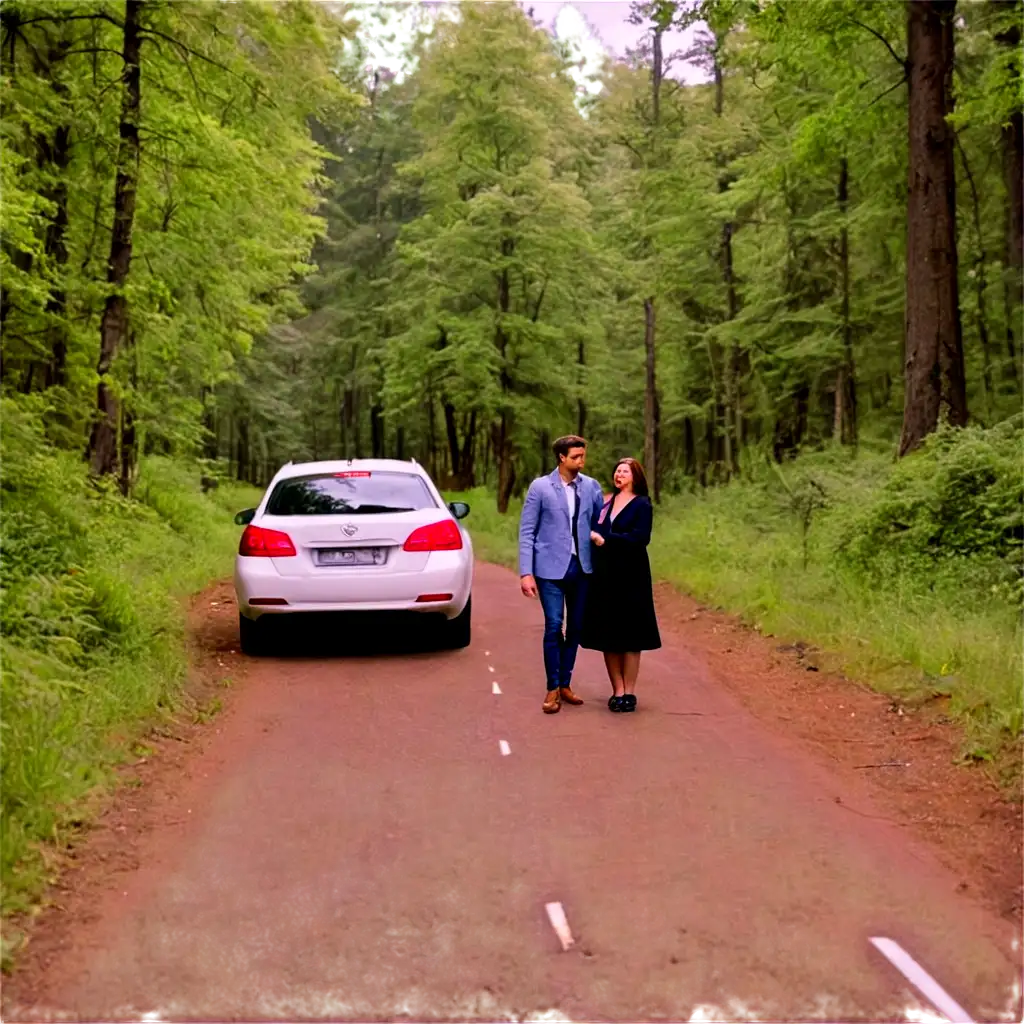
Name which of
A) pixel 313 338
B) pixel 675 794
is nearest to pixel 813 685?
pixel 675 794

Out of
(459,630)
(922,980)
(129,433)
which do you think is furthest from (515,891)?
(129,433)

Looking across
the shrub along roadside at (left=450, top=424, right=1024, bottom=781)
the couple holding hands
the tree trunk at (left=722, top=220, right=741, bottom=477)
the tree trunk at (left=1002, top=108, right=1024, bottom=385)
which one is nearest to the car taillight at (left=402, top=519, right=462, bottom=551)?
the couple holding hands

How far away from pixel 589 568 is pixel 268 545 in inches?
124

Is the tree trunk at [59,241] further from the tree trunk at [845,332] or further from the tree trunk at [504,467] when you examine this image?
the tree trunk at [504,467]

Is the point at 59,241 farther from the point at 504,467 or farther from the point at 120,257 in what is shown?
the point at 504,467

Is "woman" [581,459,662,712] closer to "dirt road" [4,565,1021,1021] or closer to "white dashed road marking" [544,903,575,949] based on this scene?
"dirt road" [4,565,1021,1021]

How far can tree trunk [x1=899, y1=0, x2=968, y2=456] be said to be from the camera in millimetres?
12758

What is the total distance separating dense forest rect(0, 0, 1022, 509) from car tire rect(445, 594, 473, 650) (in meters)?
6.00

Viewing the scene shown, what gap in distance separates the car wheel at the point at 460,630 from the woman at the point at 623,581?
259cm

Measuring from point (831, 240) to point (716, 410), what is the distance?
9745 mm

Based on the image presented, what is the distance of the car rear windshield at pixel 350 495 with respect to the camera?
9367mm

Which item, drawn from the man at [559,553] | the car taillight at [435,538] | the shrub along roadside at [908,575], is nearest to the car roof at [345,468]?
the car taillight at [435,538]

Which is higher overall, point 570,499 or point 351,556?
point 570,499

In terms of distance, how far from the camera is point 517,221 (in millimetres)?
28453
